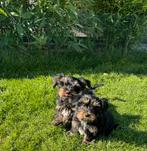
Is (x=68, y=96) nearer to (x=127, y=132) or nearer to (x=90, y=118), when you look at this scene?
(x=90, y=118)

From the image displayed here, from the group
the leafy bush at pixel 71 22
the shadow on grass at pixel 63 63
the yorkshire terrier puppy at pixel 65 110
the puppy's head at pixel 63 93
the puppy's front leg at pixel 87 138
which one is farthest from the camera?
the leafy bush at pixel 71 22

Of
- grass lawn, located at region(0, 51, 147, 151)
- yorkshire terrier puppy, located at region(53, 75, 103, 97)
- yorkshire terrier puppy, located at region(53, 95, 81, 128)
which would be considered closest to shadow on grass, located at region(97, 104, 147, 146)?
grass lawn, located at region(0, 51, 147, 151)

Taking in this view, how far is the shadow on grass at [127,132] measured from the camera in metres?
5.85

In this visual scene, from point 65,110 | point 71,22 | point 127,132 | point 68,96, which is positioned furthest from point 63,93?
point 71,22

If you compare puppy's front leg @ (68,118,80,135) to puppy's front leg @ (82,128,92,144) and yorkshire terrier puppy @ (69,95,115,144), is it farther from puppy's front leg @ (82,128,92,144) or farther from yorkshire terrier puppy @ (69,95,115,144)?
puppy's front leg @ (82,128,92,144)

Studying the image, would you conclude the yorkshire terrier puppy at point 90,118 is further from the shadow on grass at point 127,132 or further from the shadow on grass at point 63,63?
the shadow on grass at point 63,63

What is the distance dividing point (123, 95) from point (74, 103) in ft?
5.37

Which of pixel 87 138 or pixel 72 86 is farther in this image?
pixel 72 86

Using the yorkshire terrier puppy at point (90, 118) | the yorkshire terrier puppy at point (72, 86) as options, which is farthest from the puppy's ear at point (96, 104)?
the yorkshire terrier puppy at point (72, 86)

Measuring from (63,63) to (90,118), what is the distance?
3.07 m

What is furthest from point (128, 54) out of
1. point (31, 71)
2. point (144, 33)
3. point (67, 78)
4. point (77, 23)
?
point (67, 78)

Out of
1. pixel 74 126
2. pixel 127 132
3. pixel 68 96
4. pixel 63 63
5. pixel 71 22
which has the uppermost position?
pixel 71 22

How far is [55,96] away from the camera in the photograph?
682 cm

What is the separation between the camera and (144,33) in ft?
31.1
